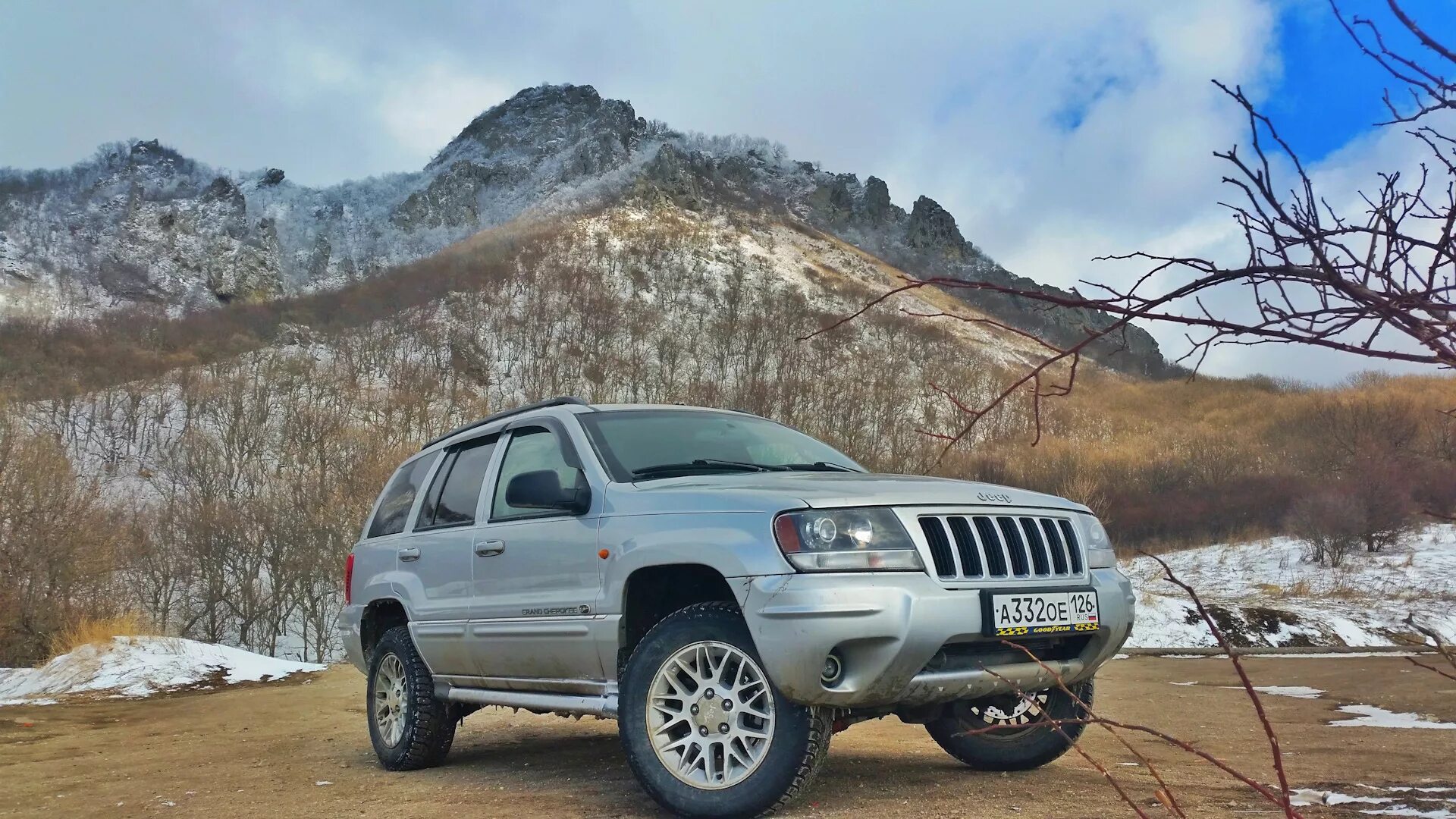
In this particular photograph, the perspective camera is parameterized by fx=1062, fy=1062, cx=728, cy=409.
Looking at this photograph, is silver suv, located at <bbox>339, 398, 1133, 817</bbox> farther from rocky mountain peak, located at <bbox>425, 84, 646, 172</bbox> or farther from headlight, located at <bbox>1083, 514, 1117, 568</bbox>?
rocky mountain peak, located at <bbox>425, 84, 646, 172</bbox>

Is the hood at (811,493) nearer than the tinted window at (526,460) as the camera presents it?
Yes

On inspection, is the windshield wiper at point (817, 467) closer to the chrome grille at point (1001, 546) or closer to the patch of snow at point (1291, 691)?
the chrome grille at point (1001, 546)

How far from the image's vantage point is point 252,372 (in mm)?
71812

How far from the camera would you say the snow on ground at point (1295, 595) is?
1986cm

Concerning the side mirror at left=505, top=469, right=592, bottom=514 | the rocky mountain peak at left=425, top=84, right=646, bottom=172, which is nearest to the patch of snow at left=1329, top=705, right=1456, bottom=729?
the side mirror at left=505, top=469, right=592, bottom=514

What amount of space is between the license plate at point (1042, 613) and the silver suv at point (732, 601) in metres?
0.01

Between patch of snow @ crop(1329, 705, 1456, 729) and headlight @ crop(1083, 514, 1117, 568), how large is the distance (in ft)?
11.7

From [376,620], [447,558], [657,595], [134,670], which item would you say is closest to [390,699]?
[376,620]

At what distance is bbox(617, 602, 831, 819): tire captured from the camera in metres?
4.03

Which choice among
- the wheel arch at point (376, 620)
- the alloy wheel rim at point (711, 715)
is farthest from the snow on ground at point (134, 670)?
the alloy wheel rim at point (711, 715)

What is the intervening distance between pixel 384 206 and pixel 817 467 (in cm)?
15837

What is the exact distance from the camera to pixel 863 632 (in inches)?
154

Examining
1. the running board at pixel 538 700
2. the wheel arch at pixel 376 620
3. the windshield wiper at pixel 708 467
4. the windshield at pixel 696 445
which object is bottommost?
the running board at pixel 538 700

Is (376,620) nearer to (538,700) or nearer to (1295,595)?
(538,700)
